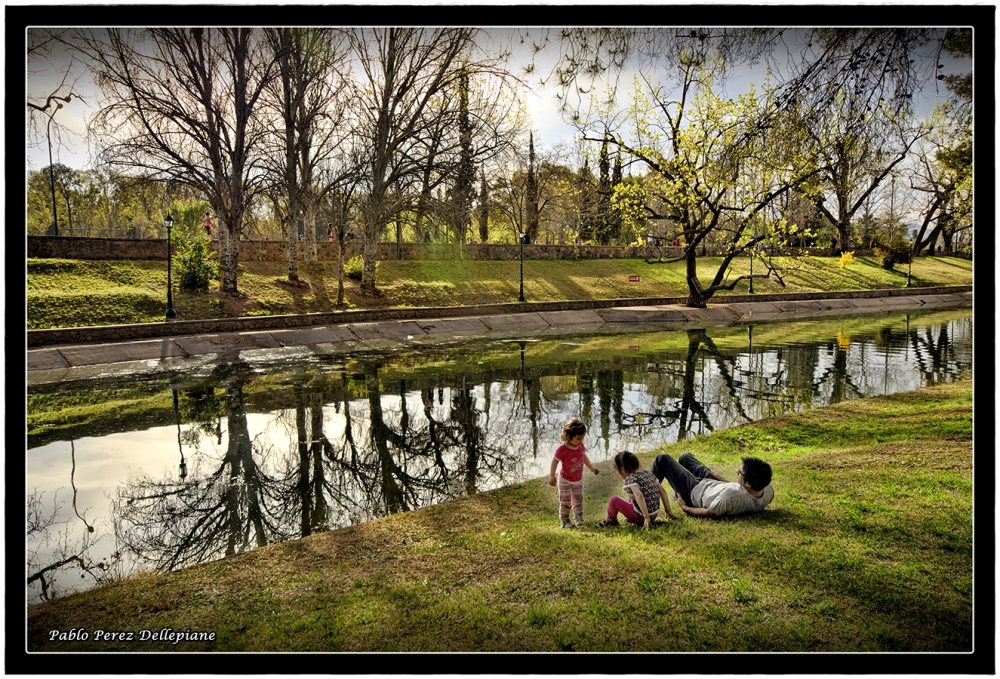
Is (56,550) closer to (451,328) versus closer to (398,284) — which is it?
(451,328)

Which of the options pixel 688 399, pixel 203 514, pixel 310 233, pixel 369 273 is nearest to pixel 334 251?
pixel 310 233

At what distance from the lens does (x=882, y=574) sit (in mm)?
3576

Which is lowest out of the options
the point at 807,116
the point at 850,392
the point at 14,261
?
the point at 850,392

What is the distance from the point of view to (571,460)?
4.56m

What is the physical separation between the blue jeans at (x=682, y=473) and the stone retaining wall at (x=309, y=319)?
16315 millimetres

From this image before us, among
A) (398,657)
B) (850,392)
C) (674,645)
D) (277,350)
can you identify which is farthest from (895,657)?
(277,350)

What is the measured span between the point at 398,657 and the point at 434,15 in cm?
308

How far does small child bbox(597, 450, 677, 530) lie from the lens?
4422 millimetres

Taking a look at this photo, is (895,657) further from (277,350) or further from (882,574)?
(277,350)

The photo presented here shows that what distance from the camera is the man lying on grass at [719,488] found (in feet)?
14.3

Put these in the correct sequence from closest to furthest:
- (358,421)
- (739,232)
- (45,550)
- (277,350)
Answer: (45,550) < (358,421) < (277,350) < (739,232)

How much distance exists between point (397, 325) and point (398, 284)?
7700 mm

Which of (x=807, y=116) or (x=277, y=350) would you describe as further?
(x=277, y=350)

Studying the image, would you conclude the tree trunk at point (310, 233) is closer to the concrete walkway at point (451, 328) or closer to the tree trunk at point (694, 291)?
the concrete walkway at point (451, 328)
